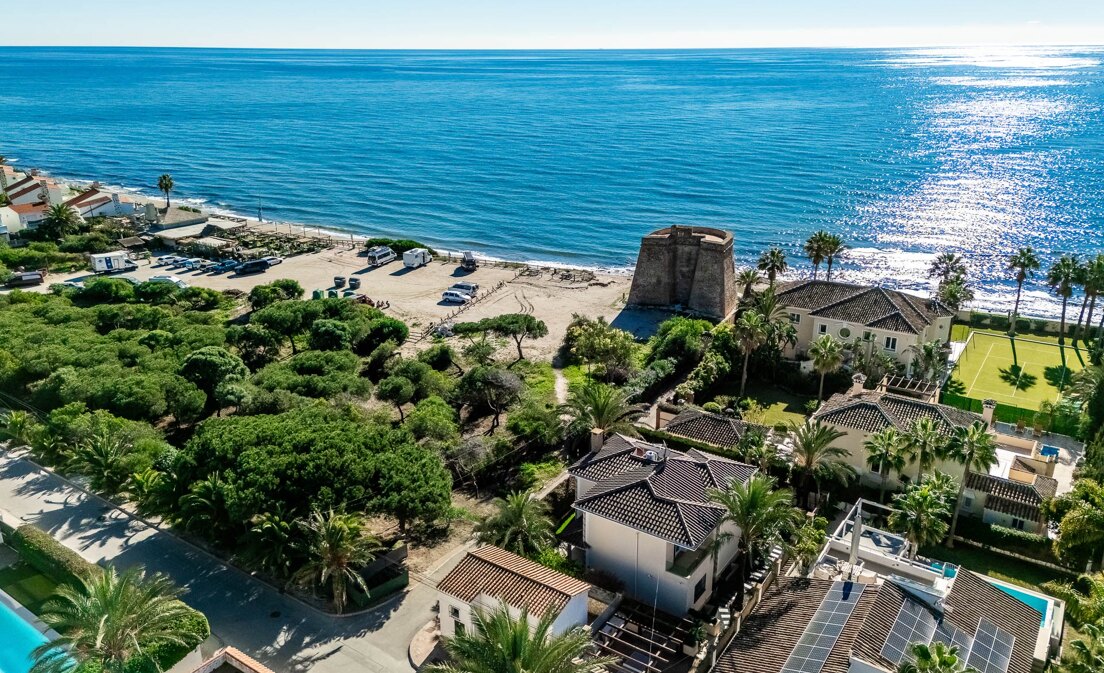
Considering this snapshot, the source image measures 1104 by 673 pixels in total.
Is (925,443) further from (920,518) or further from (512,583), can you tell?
(512,583)

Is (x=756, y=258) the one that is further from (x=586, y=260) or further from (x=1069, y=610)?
(x=1069, y=610)

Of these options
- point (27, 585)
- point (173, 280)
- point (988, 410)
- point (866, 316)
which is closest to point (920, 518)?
point (988, 410)

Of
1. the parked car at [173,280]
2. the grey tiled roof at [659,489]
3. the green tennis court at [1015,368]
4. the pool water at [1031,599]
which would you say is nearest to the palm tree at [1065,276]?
the green tennis court at [1015,368]

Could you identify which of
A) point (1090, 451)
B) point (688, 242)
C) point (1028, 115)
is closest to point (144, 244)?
point (688, 242)

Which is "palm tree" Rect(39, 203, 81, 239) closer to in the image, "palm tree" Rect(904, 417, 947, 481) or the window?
the window

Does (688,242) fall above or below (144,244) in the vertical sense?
above
